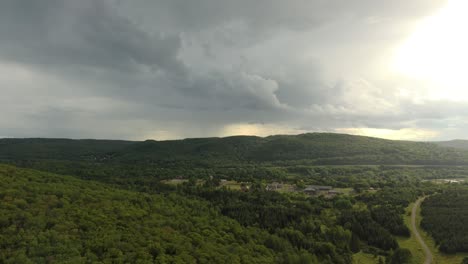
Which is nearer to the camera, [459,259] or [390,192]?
[459,259]

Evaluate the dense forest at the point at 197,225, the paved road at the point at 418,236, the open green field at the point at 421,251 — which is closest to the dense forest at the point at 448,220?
the open green field at the point at 421,251

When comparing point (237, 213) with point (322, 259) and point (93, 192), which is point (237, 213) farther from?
point (93, 192)

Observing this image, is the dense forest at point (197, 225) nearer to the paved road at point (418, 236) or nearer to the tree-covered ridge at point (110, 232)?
the tree-covered ridge at point (110, 232)

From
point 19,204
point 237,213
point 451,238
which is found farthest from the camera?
point 237,213

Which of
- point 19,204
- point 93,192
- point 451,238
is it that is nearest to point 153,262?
point 19,204

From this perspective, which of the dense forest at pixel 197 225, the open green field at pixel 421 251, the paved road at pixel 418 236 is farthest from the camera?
the paved road at pixel 418 236

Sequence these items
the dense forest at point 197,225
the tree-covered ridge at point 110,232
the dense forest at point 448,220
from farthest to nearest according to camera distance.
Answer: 1. the dense forest at point 448,220
2. the dense forest at point 197,225
3. the tree-covered ridge at point 110,232

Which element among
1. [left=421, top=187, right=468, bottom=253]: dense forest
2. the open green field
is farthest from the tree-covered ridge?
[left=421, top=187, right=468, bottom=253]: dense forest
